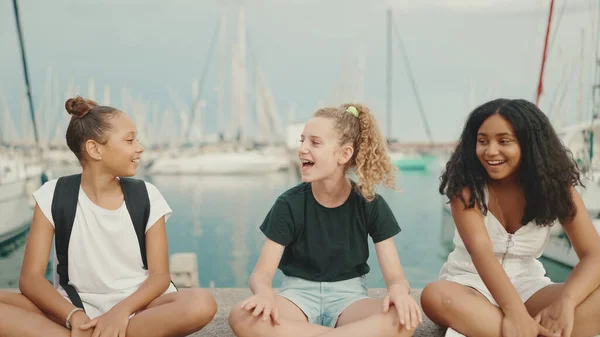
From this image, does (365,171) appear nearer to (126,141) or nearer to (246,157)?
(126,141)

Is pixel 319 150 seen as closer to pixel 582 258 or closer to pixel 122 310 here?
pixel 122 310

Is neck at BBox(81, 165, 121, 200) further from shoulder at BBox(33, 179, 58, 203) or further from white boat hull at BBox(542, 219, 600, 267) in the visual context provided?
white boat hull at BBox(542, 219, 600, 267)

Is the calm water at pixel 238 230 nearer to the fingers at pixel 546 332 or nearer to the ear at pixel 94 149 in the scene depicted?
the ear at pixel 94 149

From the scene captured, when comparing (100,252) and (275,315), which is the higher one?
(100,252)

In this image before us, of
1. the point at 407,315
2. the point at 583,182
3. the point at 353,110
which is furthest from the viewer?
the point at 583,182

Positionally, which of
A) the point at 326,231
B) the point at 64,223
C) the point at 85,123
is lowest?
the point at 326,231

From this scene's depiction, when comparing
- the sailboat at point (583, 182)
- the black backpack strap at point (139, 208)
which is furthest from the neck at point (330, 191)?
the sailboat at point (583, 182)

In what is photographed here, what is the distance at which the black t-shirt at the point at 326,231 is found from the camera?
254 cm

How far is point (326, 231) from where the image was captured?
2553 millimetres

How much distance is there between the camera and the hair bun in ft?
8.05

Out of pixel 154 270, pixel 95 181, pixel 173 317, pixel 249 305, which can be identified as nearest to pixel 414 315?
pixel 249 305

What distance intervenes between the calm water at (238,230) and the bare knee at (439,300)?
13.4 feet

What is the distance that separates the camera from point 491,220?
8.36 feet

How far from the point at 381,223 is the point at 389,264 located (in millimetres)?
194
